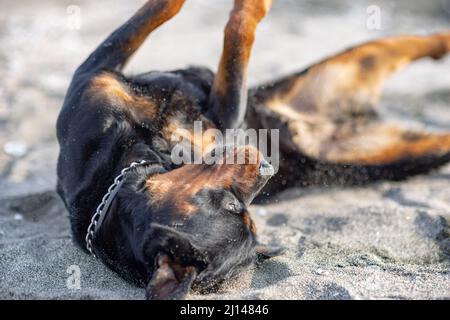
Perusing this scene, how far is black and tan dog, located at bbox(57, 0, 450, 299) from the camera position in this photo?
2654 mm

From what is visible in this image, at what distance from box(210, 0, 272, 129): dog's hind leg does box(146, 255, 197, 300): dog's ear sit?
51.7 inches

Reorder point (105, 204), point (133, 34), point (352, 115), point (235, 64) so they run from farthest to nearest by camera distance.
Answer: point (352, 115)
point (133, 34)
point (235, 64)
point (105, 204)

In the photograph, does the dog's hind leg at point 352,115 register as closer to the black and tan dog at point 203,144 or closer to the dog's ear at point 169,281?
the black and tan dog at point 203,144

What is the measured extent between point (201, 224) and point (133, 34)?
152 centimetres

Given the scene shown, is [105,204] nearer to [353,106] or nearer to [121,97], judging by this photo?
[121,97]

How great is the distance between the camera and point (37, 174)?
4570 millimetres

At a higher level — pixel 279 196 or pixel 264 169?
pixel 264 169

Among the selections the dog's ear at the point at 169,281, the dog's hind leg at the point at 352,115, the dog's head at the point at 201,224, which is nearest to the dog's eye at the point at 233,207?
the dog's head at the point at 201,224

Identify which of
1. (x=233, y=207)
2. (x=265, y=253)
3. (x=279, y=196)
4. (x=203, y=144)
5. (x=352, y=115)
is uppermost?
(x=233, y=207)

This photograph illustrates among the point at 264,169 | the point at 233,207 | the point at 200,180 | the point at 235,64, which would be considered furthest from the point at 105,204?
the point at 235,64

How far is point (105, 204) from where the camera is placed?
298cm

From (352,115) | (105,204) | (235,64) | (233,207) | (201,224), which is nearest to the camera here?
(201,224)

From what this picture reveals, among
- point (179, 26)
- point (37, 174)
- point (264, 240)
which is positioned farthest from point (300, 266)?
point (179, 26)

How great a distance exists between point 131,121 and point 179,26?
447cm
